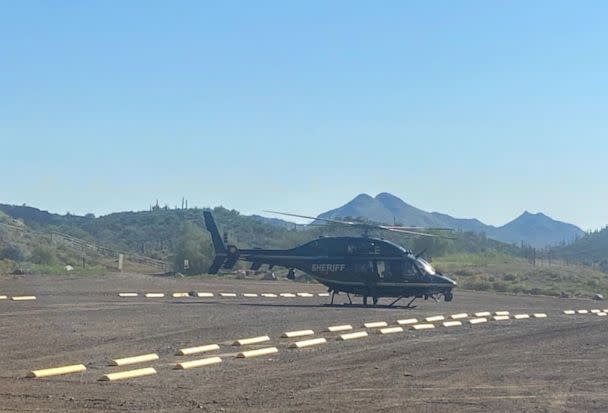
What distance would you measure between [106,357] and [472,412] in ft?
25.2

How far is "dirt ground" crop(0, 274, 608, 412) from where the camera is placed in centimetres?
1291

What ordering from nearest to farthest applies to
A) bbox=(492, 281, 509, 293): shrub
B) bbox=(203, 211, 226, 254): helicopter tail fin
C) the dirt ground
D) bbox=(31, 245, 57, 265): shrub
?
the dirt ground < bbox=(203, 211, 226, 254): helicopter tail fin < bbox=(492, 281, 509, 293): shrub < bbox=(31, 245, 57, 265): shrub

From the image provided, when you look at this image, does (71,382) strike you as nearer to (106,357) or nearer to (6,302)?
(106,357)

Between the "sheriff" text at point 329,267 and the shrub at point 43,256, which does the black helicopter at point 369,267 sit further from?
the shrub at point 43,256

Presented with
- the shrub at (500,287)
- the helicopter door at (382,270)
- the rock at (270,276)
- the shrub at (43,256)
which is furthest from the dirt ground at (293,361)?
the shrub at (43,256)

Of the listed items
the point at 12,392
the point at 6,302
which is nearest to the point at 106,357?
the point at 12,392

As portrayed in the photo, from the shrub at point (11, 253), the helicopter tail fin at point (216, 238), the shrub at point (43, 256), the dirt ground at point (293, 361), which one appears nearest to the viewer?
the dirt ground at point (293, 361)

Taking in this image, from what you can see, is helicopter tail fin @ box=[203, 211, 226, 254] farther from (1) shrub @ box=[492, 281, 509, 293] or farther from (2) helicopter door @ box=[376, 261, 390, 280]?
(1) shrub @ box=[492, 281, 509, 293]

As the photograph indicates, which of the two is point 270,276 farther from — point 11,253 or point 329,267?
point 329,267

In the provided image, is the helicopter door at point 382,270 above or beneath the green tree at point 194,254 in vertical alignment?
beneath

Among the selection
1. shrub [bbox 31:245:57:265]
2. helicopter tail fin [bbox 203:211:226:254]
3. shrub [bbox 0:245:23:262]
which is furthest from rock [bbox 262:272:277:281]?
helicopter tail fin [bbox 203:211:226:254]

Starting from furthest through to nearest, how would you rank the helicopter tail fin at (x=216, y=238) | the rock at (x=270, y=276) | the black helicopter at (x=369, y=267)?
the rock at (x=270, y=276) < the helicopter tail fin at (x=216, y=238) < the black helicopter at (x=369, y=267)

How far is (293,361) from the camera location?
17.6m

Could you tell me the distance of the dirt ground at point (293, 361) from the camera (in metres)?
12.9
